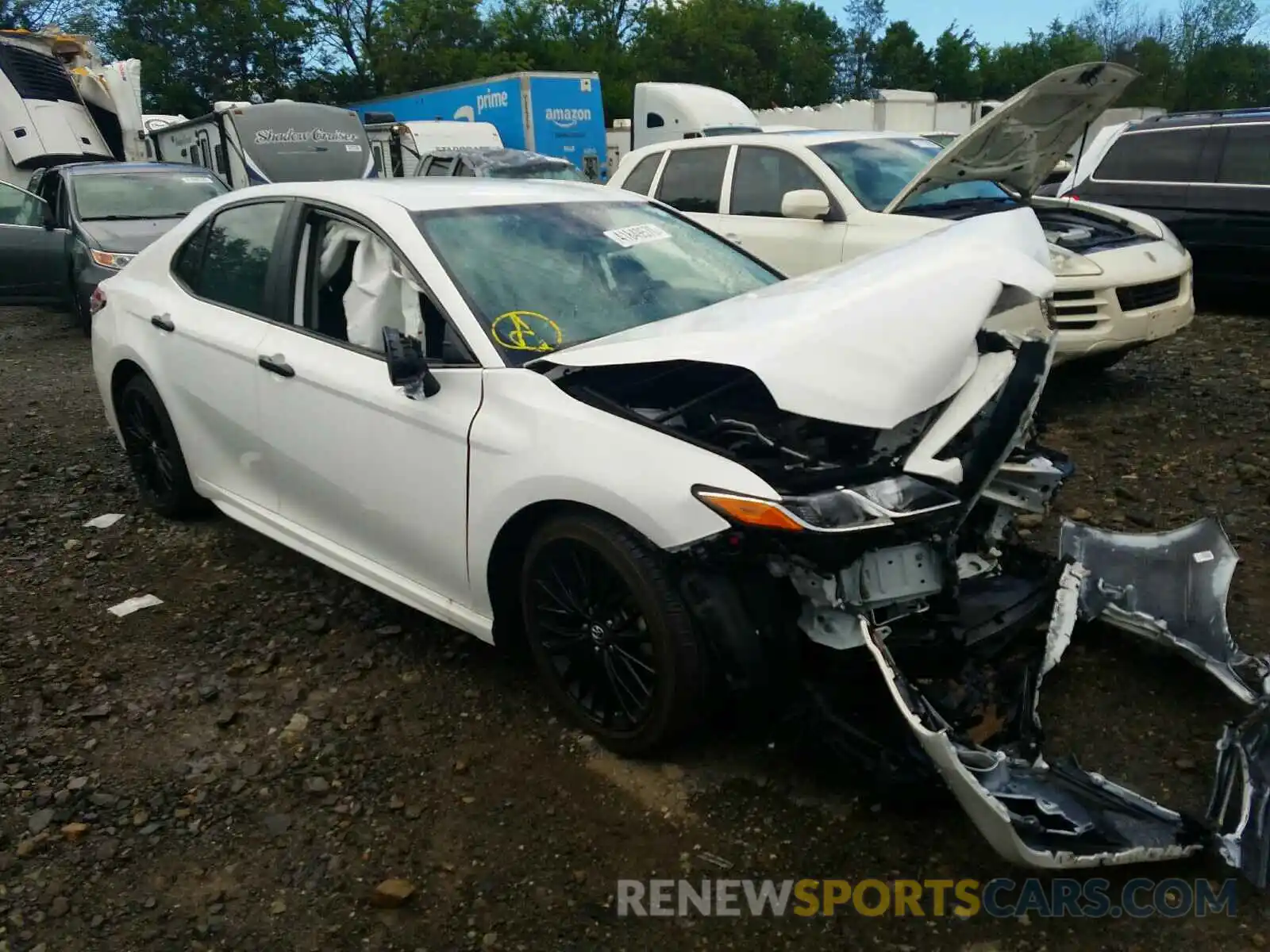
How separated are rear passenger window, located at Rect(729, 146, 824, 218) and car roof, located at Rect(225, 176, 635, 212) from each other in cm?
303

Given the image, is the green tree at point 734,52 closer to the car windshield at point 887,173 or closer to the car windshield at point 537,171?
the car windshield at point 537,171

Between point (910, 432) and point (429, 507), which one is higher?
point (910, 432)

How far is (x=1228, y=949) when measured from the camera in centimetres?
216

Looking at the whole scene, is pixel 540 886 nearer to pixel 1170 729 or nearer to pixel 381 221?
pixel 1170 729

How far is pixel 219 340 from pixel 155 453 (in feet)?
3.43

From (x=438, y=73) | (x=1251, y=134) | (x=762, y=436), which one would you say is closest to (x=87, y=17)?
(x=438, y=73)

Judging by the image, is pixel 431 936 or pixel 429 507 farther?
pixel 429 507

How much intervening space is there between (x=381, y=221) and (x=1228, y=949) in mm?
3126

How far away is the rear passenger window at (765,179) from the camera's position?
269 inches

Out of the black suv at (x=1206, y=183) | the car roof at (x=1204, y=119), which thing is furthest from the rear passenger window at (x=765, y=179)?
the car roof at (x=1204, y=119)

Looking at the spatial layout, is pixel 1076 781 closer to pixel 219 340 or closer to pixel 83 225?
pixel 219 340

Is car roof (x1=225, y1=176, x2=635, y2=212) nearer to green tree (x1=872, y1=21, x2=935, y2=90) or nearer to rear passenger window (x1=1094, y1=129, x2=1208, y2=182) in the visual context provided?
rear passenger window (x1=1094, y1=129, x2=1208, y2=182)

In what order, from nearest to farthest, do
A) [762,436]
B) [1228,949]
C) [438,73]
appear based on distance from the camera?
[1228,949]
[762,436]
[438,73]

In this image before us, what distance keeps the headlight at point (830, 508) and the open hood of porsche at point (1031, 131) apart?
3861 millimetres
